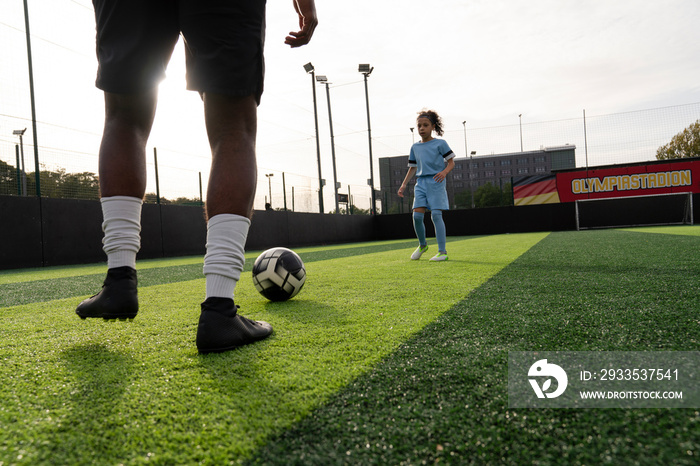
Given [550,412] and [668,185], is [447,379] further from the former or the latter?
[668,185]

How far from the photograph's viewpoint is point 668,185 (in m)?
15.8

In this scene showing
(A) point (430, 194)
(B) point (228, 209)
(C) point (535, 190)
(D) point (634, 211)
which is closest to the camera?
(B) point (228, 209)

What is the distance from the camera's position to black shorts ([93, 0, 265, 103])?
4.21 ft

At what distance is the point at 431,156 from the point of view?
4.80 m

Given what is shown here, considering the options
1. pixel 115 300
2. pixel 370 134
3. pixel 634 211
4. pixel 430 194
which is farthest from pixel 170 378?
pixel 370 134

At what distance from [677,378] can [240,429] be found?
2.73 ft

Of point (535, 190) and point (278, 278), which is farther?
point (535, 190)

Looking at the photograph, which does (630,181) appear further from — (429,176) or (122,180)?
(122,180)

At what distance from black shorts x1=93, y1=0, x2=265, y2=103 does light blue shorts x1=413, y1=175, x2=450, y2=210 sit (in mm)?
3488

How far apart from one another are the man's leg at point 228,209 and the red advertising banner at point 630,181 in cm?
1750

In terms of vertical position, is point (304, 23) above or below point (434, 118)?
below

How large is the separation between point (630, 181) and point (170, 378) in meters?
19.1

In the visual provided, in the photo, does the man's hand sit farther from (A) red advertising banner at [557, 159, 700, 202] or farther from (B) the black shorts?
(A) red advertising banner at [557, 159, 700, 202]

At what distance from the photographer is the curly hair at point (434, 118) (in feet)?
16.4
